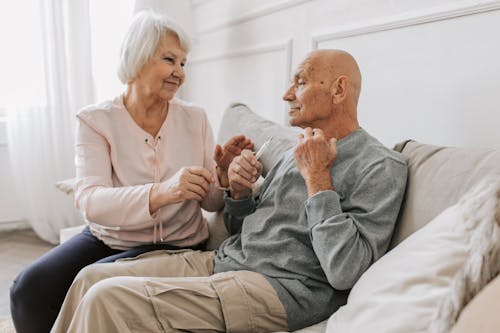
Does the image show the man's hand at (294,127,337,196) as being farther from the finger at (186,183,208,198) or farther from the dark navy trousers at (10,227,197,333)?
the dark navy trousers at (10,227,197,333)

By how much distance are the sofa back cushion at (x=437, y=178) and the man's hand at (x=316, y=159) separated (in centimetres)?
18

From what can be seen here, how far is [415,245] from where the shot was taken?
83 cm

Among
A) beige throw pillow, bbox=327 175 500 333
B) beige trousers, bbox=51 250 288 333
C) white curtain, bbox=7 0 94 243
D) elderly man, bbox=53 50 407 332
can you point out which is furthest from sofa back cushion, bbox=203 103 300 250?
white curtain, bbox=7 0 94 243

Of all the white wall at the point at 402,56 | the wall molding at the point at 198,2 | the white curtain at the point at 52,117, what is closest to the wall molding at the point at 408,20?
the white wall at the point at 402,56

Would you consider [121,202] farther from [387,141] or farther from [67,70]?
[67,70]

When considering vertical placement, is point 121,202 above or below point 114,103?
below

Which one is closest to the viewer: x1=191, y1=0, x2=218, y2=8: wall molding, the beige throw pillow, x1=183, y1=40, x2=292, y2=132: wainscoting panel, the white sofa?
the beige throw pillow

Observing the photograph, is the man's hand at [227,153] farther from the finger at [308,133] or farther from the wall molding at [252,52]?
the wall molding at [252,52]

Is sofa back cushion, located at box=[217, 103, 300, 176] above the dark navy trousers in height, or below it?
above

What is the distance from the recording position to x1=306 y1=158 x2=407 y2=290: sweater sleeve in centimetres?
98

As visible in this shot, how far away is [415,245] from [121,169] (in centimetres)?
100

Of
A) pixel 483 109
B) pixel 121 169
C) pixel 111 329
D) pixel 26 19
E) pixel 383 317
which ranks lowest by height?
pixel 111 329

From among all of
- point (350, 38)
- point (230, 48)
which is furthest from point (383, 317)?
point (230, 48)

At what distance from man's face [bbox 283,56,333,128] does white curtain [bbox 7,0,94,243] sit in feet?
6.88
